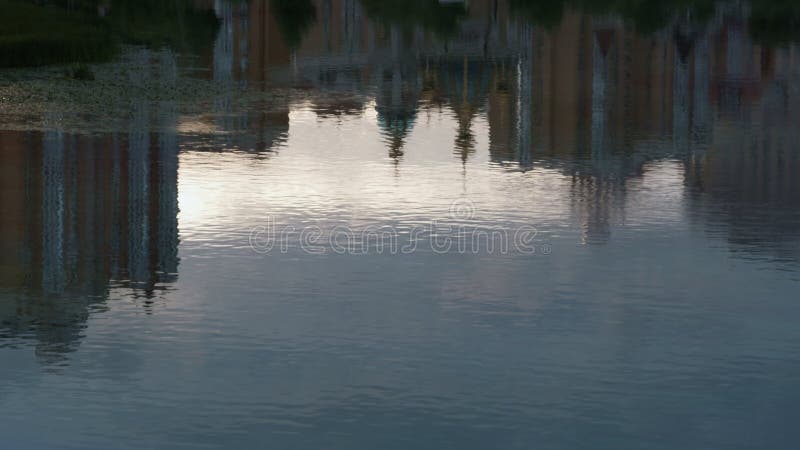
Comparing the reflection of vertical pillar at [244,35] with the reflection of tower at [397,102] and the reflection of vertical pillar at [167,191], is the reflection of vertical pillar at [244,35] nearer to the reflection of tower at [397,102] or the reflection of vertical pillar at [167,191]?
the reflection of tower at [397,102]

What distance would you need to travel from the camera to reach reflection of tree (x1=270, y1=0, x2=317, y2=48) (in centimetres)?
7712

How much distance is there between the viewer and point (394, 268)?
21656 mm

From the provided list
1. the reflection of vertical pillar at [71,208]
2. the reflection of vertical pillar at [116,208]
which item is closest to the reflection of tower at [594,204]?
the reflection of vertical pillar at [116,208]

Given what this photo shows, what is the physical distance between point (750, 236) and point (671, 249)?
166 centimetres

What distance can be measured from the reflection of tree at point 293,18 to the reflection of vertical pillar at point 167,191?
3172 cm

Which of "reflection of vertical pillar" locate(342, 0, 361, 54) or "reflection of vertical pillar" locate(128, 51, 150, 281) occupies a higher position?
"reflection of vertical pillar" locate(342, 0, 361, 54)

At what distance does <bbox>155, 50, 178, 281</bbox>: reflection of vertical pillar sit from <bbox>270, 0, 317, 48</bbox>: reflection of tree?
31721mm

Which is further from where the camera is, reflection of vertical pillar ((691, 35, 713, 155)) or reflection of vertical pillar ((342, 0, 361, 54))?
reflection of vertical pillar ((342, 0, 361, 54))

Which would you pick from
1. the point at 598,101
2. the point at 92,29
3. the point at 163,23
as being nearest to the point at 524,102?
the point at 598,101

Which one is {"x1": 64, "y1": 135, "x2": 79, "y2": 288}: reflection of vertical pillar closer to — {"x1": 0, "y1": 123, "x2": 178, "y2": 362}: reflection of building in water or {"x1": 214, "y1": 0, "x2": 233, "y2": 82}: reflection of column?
{"x1": 0, "y1": 123, "x2": 178, "y2": 362}: reflection of building in water

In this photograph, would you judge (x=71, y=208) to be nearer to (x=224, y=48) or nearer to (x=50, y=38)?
(x=50, y=38)

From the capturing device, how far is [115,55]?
5512 cm

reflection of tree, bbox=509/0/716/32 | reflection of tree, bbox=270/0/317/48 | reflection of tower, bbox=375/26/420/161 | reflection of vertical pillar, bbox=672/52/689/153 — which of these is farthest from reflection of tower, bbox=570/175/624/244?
reflection of tree, bbox=509/0/716/32

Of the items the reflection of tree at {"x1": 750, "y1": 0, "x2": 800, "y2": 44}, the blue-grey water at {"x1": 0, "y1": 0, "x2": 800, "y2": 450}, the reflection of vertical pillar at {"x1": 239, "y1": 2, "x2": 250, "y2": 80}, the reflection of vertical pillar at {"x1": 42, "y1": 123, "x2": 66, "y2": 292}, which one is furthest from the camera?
the reflection of tree at {"x1": 750, "y1": 0, "x2": 800, "y2": 44}
